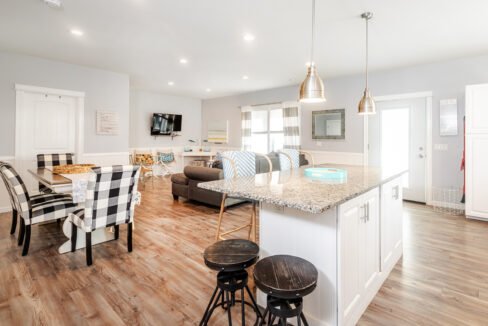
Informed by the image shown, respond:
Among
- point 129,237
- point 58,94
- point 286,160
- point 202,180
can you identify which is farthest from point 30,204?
point 58,94

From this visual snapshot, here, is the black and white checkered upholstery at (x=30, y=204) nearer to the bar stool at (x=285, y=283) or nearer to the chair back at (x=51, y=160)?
the chair back at (x=51, y=160)

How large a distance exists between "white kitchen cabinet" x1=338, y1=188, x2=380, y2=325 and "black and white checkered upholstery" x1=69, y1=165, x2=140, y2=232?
80.0 inches

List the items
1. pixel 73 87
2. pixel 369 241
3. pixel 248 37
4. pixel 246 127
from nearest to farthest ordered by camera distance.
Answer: pixel 369 241
pixel 248 37
pixel 73 87
pixel 246 127

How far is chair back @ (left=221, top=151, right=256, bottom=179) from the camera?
9.16 ft

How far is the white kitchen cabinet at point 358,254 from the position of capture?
4.89 ft

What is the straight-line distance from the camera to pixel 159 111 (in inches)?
321

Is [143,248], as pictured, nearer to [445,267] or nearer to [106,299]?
[106,299]

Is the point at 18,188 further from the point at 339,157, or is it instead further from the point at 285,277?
the point at 339,157

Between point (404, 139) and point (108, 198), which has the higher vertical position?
point (404, 139)

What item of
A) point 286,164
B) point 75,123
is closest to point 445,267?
point 286,164

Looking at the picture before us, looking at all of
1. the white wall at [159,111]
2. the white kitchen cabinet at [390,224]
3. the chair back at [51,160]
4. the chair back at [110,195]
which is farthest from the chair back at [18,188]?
the white wall at [159,111]

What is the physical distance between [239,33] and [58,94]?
362cm

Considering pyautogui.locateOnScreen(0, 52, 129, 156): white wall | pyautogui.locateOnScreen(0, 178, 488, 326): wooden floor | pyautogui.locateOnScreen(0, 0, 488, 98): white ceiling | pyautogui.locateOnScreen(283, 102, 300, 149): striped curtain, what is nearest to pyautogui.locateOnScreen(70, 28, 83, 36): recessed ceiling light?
pyautogui.locateOnScreen(0, 0, 488, 98): white ceiling

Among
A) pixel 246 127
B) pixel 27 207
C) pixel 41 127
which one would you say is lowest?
pixel 27 207
